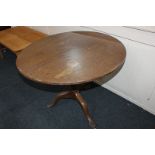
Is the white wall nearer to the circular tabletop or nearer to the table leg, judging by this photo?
the circular tabletop

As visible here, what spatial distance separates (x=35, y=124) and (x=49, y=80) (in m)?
0.87

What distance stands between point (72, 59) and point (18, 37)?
1.55 m

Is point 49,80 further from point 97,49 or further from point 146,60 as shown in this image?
point 146,60

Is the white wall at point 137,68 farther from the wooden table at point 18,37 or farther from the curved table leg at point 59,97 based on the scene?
the wooden table at point 18,37

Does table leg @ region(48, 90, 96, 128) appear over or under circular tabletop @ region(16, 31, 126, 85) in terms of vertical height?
under

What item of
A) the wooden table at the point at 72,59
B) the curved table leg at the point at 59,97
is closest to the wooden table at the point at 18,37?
the wooden table at the point at 72,59

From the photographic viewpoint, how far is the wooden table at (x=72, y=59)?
44.8 inches

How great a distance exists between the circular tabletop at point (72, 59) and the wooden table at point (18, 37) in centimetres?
73

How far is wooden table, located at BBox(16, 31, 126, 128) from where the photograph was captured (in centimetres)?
114

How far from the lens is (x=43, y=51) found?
1.49 m

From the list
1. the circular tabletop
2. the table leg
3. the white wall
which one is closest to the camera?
the circular tabletop

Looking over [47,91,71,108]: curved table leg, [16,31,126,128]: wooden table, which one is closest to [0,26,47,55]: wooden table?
[16,31,126,128]: wooden table

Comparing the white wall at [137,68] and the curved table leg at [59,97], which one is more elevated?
the white wall at [137,68]
